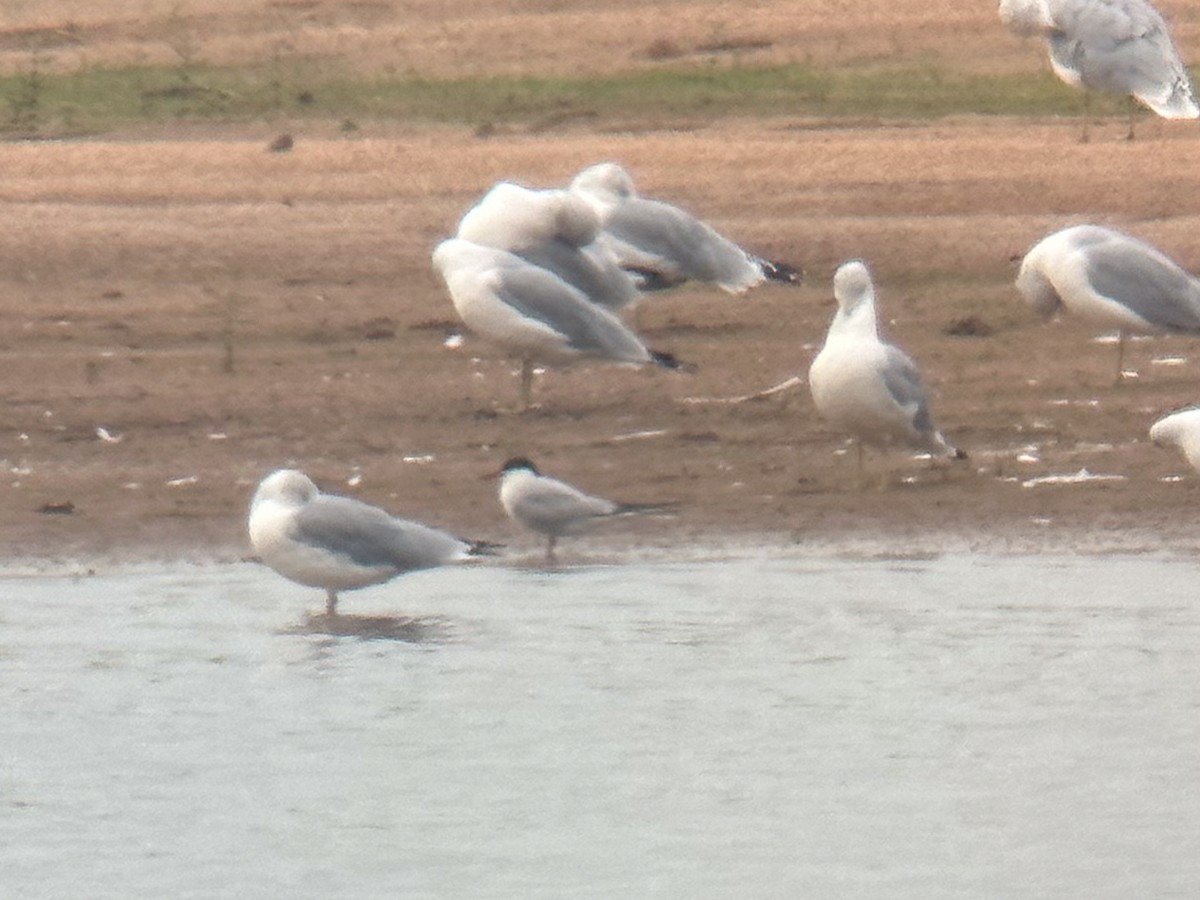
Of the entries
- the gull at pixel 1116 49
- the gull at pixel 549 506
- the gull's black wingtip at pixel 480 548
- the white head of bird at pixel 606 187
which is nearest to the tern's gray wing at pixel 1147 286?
the white head of bird at pixel 606 187

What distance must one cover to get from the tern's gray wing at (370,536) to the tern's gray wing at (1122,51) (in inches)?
306


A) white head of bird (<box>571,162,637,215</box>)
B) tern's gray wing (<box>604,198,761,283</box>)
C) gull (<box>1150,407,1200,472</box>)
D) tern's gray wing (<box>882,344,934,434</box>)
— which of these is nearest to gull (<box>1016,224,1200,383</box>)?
tern's gray wing (<box>604,198,761,283</box>)

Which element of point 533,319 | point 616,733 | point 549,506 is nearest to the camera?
point 616,733

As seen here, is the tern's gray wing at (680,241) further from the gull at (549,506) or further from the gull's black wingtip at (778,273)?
the gull at (549,506)

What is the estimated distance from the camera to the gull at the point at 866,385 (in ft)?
32.1

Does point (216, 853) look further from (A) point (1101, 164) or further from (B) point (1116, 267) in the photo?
(A) point (1101, 164)

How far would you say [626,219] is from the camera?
1234 cm

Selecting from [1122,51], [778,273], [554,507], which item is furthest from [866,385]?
[1122,51]

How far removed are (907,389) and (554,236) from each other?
8.03 feet

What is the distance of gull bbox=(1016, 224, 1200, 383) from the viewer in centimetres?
1129

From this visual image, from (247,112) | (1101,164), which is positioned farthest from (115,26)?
(1101,164)

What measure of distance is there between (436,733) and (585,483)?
9.14 feet

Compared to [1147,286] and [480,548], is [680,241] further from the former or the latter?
[480,548]

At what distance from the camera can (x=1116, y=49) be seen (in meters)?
15.9
